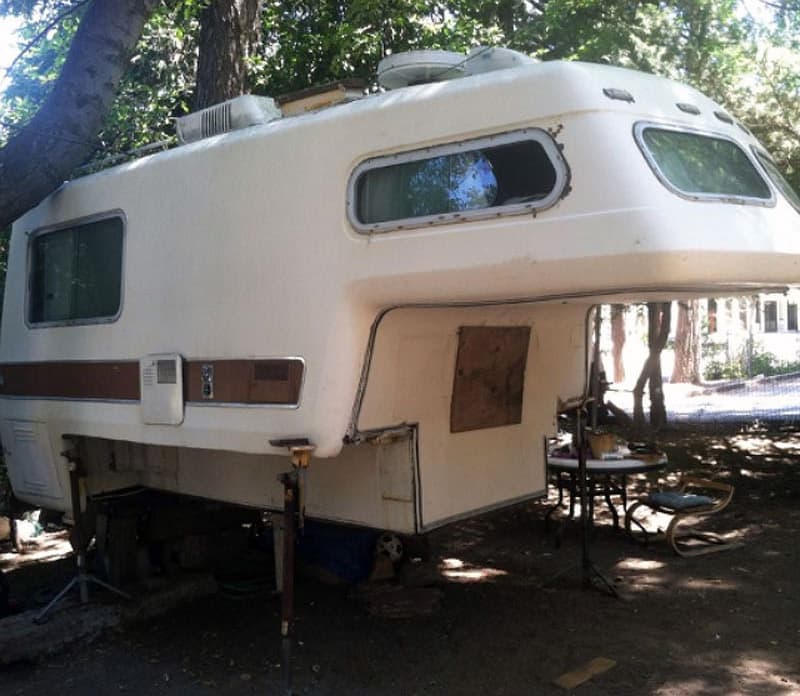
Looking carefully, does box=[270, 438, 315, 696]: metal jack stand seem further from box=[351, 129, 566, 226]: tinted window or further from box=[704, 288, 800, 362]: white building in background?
box=[704, 288, 800, 362]: white building in background

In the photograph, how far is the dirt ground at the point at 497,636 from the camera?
4.61 m

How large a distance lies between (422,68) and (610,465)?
13.4ft

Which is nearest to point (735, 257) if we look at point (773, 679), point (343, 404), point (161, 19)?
point (343, 404)

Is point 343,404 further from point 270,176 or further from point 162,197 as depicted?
point 162,197

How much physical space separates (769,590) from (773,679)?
1.63m

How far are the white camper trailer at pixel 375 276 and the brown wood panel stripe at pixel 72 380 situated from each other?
17 mm

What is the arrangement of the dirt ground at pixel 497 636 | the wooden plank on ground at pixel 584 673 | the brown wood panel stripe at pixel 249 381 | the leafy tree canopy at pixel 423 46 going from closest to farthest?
the brown wood panel stripe at pixel 249 381
the wooden plank on ground at pixel 584 673
the dirt ground at pixel 497 636
the leafy tree canopy at pixel 423 46

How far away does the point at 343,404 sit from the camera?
3.87 meters

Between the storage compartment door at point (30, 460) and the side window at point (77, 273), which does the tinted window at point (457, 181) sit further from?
the storage compartment door at point (30, 460)

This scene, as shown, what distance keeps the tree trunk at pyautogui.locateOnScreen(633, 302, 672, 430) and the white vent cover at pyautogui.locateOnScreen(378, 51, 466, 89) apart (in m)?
9.64

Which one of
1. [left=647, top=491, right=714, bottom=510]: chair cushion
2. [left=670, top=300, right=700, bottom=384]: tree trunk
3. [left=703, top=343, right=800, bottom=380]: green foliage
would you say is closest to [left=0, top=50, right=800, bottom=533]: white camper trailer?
[left=647, top=491, right=714, bottom=510]: chair cushion

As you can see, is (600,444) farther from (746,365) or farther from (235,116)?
(746,365)

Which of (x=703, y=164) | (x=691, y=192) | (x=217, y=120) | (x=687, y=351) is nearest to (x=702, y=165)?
(x=703, y=164)

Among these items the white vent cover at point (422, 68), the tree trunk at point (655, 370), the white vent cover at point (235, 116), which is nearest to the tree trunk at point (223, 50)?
the white vent cover at point (235, 116)
